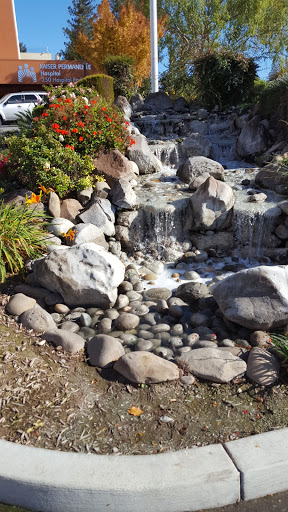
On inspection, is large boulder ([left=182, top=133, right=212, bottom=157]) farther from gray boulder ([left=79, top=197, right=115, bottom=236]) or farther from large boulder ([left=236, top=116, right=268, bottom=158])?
gray boulder ([left=79, top=197, right=115, bottom=236])

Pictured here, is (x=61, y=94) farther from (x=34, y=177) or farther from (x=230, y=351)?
(x=230, y=351)

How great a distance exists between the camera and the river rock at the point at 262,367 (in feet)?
10.3

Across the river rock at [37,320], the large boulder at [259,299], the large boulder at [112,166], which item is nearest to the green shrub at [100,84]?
the large boulder at [112,166]

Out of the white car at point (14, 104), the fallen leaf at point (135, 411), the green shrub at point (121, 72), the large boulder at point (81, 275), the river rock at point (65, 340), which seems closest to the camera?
the fallen leaf at point (135, 411)

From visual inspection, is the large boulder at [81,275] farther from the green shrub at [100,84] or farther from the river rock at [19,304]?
the green shrub at [100,84]

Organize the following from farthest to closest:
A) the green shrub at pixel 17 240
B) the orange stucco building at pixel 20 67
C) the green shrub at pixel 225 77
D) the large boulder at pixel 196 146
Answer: the orange stucco building at pixel 20 67 < the green shrub at pixel 225 77 < the large boulder at pixel 196 146 < the green shrub at pixel 17 240

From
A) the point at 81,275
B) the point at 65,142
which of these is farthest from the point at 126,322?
the point at 65,142

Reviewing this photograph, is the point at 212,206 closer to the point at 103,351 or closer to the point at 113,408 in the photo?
the point at 103,351

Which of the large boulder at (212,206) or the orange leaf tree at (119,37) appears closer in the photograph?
the large boulder at (212,206)

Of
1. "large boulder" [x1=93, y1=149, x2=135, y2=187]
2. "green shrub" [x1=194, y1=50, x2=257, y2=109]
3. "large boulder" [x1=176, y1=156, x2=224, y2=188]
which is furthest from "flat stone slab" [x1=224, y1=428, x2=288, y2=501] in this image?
"green shrub" [x1=194, y1=50, x2=257, y2=109]

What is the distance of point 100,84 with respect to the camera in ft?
34.5

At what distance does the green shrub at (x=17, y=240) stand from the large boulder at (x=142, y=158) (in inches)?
144

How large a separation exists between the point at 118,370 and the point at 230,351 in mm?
1027

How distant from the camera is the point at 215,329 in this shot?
13.6 feet
